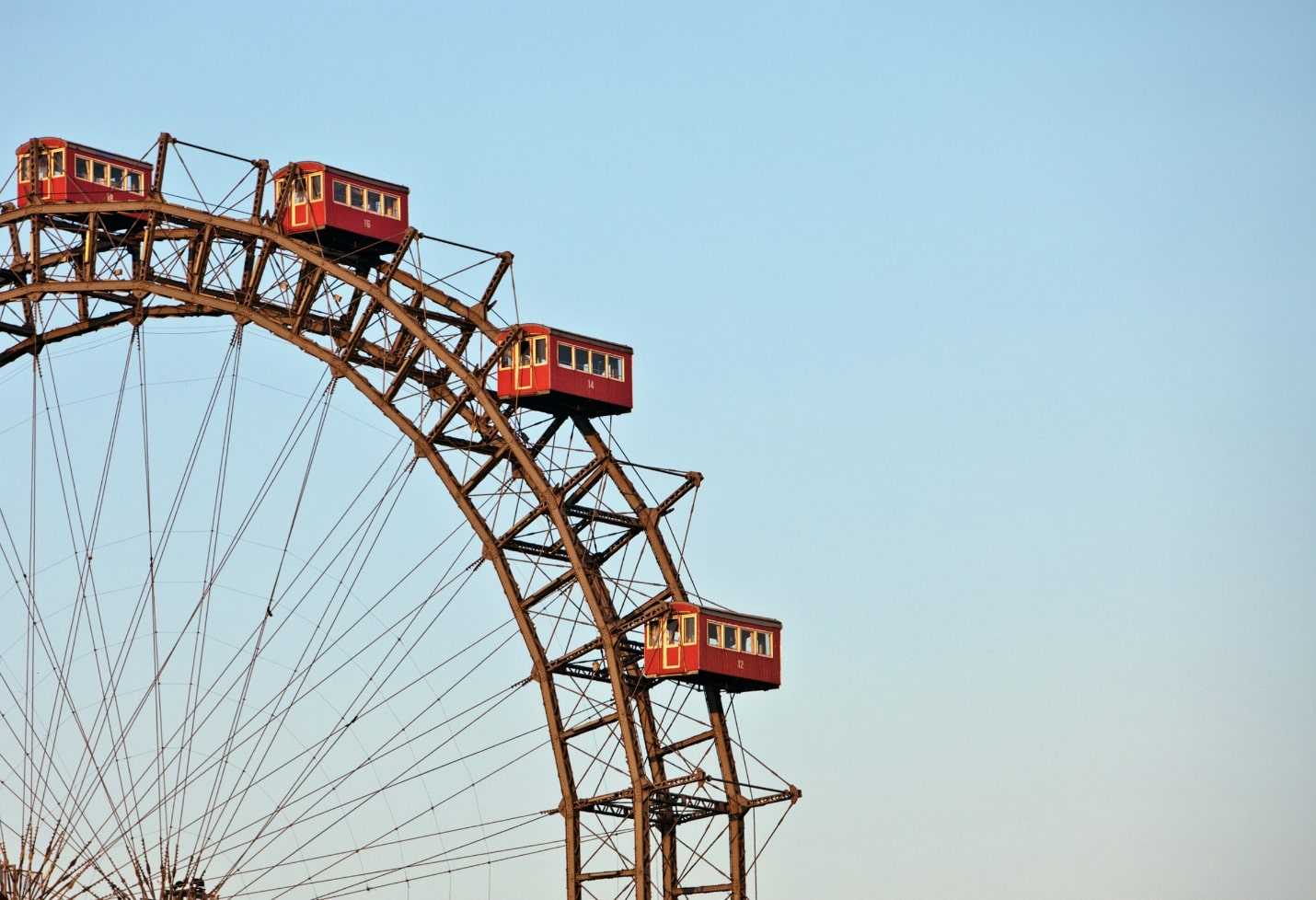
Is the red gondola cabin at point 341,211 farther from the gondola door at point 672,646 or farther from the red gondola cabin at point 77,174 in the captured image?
the gondola door at point 672,646

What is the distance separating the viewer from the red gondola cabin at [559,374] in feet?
242

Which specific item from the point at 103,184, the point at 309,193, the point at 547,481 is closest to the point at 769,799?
the point at 547,481

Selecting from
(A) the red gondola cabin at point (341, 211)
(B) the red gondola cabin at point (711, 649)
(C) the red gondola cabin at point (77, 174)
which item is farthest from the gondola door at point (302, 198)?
(B) the red gondola cabin at point (711, 649)

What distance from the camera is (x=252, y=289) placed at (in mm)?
76062

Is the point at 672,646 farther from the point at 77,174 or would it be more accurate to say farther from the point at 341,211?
the point at 77,174

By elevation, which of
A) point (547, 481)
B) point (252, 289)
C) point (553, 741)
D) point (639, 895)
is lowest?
point (639, 895)

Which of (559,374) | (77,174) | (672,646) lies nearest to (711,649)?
(672,646)

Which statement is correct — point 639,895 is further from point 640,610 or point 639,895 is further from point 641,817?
point 640,610

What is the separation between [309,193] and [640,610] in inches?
608

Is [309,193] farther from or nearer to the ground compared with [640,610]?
farther from the ground

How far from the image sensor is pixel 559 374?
74.0m

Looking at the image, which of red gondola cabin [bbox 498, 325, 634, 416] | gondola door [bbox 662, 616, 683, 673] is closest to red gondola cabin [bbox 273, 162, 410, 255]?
red gondola cabin [bbox 498, 325, 634, 416]

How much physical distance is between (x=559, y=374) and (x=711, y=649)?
9055 millimetres

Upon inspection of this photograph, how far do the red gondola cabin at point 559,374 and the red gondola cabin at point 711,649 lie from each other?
652 centimetres
